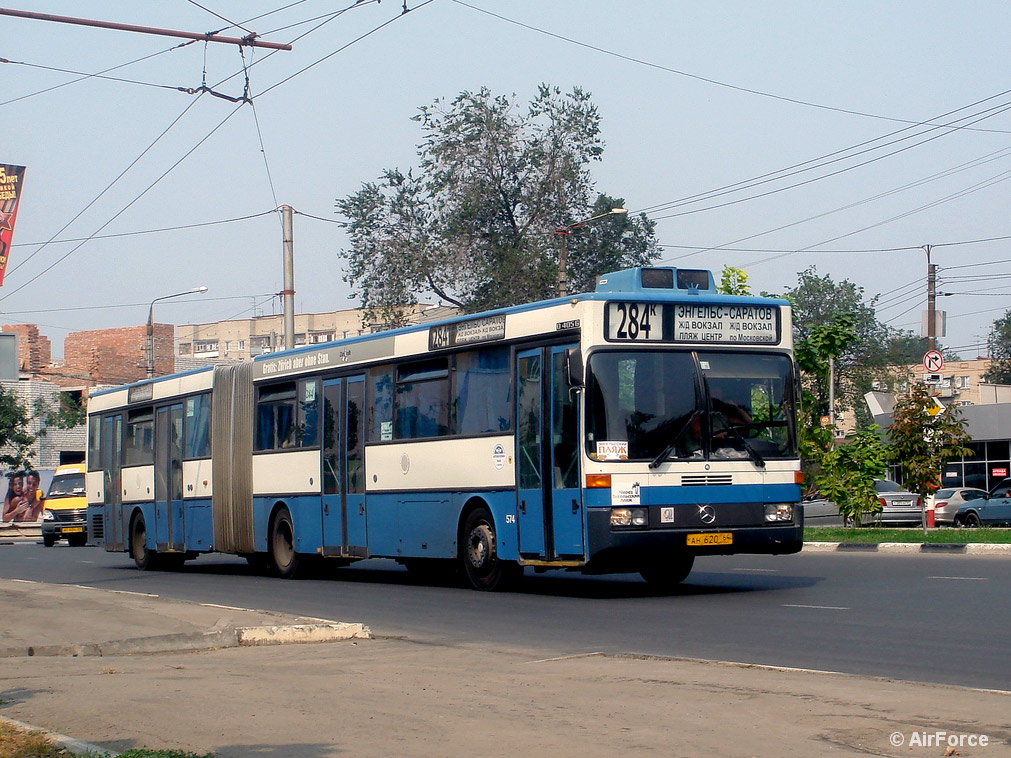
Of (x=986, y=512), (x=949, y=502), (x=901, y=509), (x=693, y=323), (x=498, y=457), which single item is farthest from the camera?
(x=949, y=502)

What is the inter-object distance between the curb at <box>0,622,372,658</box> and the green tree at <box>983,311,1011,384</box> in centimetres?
10144

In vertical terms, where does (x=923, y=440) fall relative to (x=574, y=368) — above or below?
below

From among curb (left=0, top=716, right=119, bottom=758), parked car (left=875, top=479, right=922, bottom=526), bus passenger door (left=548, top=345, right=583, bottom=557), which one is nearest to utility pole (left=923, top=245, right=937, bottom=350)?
parked car (left=875, top=479, right=922, bottom=526)

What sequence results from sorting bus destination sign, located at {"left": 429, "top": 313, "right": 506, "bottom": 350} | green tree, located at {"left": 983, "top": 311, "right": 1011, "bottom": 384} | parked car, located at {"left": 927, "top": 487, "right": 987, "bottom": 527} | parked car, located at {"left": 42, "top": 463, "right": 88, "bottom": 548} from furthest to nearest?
green tree, located at {"left": 983, "top": 311, "right": 1011, "bottom": 384} → parked car, located at {"left": 927, "top": 487, "right": 987, "bottom": 527} → parked car, located at {"left": 42, "top": 463, "right": 88, "bottom": 548} → bus destination sign, located at {"left": 429, "top": 313, "right": 506, "bottom": 350}

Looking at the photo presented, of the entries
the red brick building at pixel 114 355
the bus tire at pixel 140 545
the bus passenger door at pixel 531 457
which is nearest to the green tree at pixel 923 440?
the bus passenger door at pixel 531 457

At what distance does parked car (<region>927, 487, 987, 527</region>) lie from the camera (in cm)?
3947

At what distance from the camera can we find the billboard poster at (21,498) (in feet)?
181

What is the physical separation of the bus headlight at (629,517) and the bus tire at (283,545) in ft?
24.9

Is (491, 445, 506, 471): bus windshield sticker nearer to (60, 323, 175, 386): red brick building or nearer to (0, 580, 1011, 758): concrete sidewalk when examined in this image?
(0, 580, 1011, 758): concrete sidewalk

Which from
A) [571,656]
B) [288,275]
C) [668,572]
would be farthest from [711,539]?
[288,275]

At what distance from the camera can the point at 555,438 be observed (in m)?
14.9

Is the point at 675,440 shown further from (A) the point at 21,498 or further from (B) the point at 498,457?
(A) the point at 21,498

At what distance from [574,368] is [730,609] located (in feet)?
9.76

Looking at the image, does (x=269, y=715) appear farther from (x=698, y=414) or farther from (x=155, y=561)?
(x=155, y=561)
